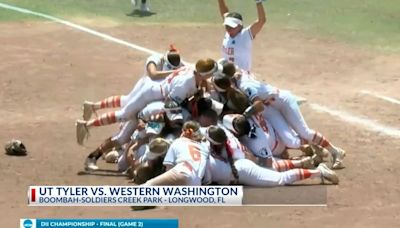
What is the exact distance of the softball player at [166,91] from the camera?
42.3ft

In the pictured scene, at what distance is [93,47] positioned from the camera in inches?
817

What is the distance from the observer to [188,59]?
19.7 m

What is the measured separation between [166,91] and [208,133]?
3.55 feet

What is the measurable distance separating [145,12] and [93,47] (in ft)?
10.8

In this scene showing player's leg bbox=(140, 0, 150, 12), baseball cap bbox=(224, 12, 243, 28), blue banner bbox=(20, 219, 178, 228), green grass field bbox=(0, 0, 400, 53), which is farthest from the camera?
player's leg bbox=(140, 0, 150, 12)

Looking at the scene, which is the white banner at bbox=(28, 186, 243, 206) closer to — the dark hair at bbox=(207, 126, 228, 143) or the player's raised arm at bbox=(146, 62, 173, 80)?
the dark hair at bbox=(207, 126, 228, 143)

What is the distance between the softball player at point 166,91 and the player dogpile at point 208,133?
0.04ft

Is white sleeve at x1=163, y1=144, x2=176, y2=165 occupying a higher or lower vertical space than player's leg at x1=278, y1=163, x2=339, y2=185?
higher

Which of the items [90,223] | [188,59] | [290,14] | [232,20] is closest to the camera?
[90,223]

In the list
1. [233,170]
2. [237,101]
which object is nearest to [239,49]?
[237,101]

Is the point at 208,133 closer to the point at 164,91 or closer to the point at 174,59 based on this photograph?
the point at 164,91

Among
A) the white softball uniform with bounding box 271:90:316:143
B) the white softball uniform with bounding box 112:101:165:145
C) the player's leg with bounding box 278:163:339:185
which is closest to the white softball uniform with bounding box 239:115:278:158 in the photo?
the white softball uniform with bounding box 271:90:316:143

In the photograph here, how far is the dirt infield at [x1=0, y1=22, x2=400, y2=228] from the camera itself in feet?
38.1

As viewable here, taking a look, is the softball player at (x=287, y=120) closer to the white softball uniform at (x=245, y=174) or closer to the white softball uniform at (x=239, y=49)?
the white softball uniform at (x=245, y=174)
